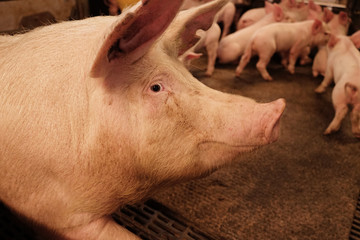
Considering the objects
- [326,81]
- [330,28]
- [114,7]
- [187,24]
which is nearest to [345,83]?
[326,81]

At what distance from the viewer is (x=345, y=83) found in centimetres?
345

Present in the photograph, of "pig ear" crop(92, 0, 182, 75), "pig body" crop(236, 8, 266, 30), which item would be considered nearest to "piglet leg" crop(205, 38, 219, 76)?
"pig body" crop(236, 8, 266, 30)

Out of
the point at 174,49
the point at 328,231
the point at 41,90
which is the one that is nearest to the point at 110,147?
the point at 41,90

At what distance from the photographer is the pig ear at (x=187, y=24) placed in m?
1.43

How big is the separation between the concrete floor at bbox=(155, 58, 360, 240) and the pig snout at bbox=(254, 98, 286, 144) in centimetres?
14

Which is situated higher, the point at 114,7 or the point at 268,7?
the point at 114,7

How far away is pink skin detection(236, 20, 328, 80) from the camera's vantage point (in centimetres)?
482

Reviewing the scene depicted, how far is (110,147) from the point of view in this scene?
3.94 feet

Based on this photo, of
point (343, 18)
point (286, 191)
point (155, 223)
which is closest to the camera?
point (155, 223)

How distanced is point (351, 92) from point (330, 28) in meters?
2.66

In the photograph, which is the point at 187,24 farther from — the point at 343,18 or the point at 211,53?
the point at 343,18

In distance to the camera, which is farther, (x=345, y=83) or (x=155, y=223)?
(x=345, y=83)

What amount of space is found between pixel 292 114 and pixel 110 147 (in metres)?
3.10

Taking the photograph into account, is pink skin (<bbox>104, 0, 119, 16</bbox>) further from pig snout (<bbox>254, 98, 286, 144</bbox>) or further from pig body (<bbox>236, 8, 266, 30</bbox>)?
pig body (<bbox>236, 8, 266, 30</bbox>)
